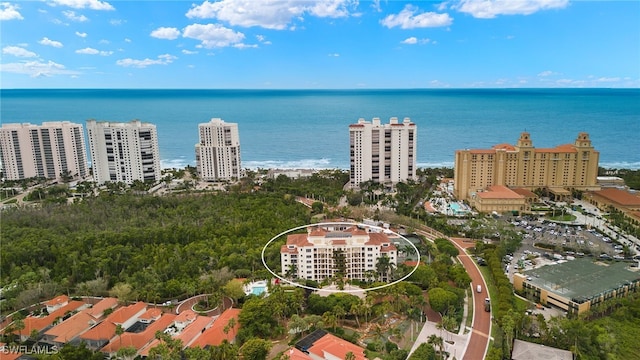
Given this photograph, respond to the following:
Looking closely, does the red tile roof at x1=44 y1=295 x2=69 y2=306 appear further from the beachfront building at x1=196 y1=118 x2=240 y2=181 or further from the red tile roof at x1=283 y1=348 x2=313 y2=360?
the beachfront building at x1=196 y1=118 x2=240 y2=181

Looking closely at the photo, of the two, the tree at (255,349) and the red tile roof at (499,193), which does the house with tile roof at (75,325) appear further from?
the red tile roof at (499,193)

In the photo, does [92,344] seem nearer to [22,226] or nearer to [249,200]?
[22,226]

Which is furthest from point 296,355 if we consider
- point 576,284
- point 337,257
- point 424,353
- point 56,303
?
point 576,284

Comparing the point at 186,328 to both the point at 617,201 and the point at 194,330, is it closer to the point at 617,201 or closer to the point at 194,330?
the point at 194,330

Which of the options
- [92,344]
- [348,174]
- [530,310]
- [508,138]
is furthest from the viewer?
[508,138]

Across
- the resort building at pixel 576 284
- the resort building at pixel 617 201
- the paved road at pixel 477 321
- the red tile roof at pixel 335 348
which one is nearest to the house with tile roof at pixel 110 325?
the red tile roof at pixel 335 348

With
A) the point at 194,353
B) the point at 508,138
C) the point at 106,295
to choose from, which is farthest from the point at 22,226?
the point at 508,138

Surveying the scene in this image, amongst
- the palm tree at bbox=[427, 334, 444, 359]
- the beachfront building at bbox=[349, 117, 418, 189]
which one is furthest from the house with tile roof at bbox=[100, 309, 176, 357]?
the beachfront building at bbox=[349, 117, 418, 189]
